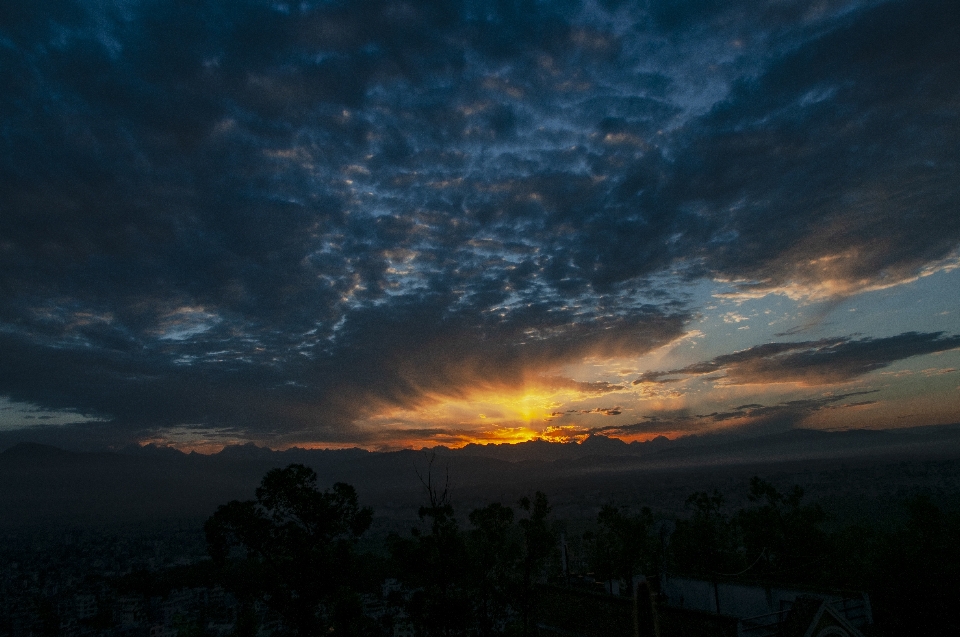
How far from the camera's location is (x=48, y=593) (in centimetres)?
7475

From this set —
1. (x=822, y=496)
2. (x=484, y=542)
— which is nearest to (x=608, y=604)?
(x=484, y=542)

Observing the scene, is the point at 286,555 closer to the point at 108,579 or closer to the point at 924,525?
the point at 924,525

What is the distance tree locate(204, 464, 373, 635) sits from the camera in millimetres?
19891

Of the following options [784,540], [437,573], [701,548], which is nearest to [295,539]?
[437,573]

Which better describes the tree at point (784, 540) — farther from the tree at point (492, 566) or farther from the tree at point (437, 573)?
the tree at point (437, 573)

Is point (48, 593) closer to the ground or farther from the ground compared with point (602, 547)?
closer to the ground

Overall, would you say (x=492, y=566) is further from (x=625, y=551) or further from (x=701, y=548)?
(x=701, y=548)

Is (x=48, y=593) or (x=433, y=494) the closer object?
(x=433, y=494)

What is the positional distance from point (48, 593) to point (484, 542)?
8492cm

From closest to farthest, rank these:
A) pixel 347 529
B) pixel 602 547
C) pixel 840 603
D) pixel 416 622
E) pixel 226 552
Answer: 1. pixel 416 622
2. pixel 840 603
3. pixel 226 552
4. pixel 347 529
5. pixel 602 547

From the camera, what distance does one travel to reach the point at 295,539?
21.6m

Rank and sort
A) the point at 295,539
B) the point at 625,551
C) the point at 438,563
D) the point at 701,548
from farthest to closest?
the point at 701,548
the point at 625,551
the point at 295,539
the point at 438,563

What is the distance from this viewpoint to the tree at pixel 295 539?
1989 cm

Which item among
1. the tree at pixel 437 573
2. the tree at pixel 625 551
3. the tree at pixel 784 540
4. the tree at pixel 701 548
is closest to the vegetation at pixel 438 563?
the tree at pixel 437 573
